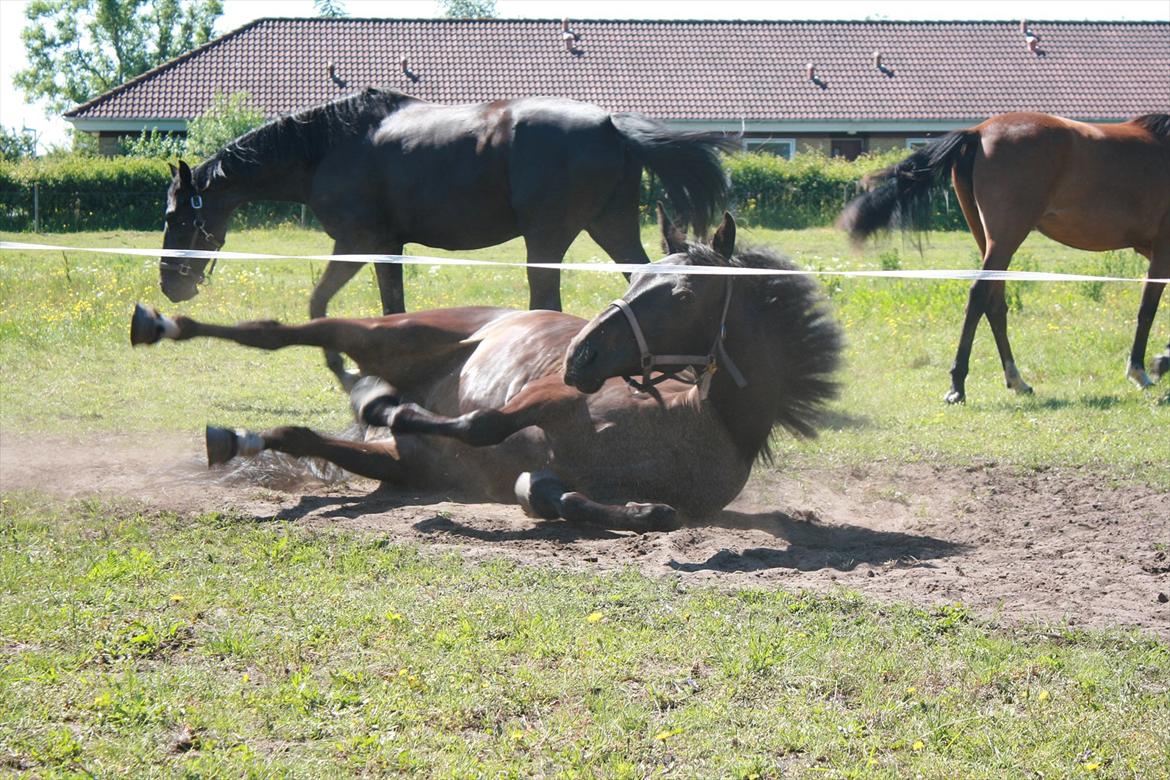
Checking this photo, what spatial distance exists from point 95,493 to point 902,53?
115 feet

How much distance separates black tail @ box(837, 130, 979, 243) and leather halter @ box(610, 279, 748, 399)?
4.95 metres

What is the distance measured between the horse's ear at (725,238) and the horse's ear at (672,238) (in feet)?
0.59

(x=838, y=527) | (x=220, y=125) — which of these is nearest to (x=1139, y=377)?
(x=838, y=527)

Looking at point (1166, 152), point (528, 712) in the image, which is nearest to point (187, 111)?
point (1166, 152)

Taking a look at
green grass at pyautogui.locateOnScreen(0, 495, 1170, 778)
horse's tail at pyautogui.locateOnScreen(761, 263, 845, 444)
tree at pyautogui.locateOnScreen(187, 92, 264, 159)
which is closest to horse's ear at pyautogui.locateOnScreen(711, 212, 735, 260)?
horse's tail at pyautogui.locateOnScreen(761, 263, 845, 444)

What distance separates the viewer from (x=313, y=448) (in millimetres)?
6312

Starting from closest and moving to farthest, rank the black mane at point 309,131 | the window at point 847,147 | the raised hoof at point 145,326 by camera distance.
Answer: the raised hoof at point 145,326 < the black mane at point 309,131 < the window at point 847,147

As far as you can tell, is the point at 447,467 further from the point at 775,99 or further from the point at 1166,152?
the point at 775,99

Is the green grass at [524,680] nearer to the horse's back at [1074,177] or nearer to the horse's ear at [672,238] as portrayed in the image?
the horse's ear at [672,238]

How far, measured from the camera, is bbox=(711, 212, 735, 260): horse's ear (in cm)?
547

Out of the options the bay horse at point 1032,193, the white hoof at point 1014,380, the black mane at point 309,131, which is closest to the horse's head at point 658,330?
the black mane at point 309,131

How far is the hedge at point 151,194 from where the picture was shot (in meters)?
25.1

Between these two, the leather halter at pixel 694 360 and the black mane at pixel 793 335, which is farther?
the black mane at pixel 793 335

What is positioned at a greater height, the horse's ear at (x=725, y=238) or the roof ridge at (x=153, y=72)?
the roof ridge at (x=153, y=72)
